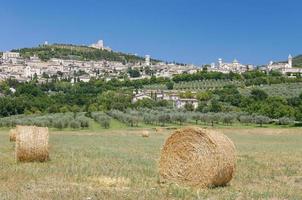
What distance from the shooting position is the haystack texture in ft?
57.4

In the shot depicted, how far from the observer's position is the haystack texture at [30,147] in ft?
57.4

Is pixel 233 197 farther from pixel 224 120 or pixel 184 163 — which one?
pixel 224 120

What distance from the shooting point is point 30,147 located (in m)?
17.7

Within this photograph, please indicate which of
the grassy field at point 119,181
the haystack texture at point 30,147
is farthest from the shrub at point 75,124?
the haystack texture at point 30,147

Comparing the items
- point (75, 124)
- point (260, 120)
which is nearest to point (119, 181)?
point (75, 124)

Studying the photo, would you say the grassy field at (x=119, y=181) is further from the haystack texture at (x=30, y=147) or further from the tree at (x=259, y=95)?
the tree at (x=259, y=95)

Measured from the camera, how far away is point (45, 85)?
476ft

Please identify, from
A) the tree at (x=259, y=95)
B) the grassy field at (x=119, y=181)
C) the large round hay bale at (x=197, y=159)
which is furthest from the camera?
the tree at (x=259, y=95)

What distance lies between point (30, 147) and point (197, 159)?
255 inches

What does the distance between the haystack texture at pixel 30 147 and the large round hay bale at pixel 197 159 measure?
499cm

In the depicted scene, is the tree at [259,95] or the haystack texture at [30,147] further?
the tree at [259,95]

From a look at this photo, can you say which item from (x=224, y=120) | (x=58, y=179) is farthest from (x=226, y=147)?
(x=224, y=120)

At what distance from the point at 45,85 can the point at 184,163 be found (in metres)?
134

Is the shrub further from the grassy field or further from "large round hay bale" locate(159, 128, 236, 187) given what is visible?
"large round hay bale" locate(159, 128, 236, 187)
